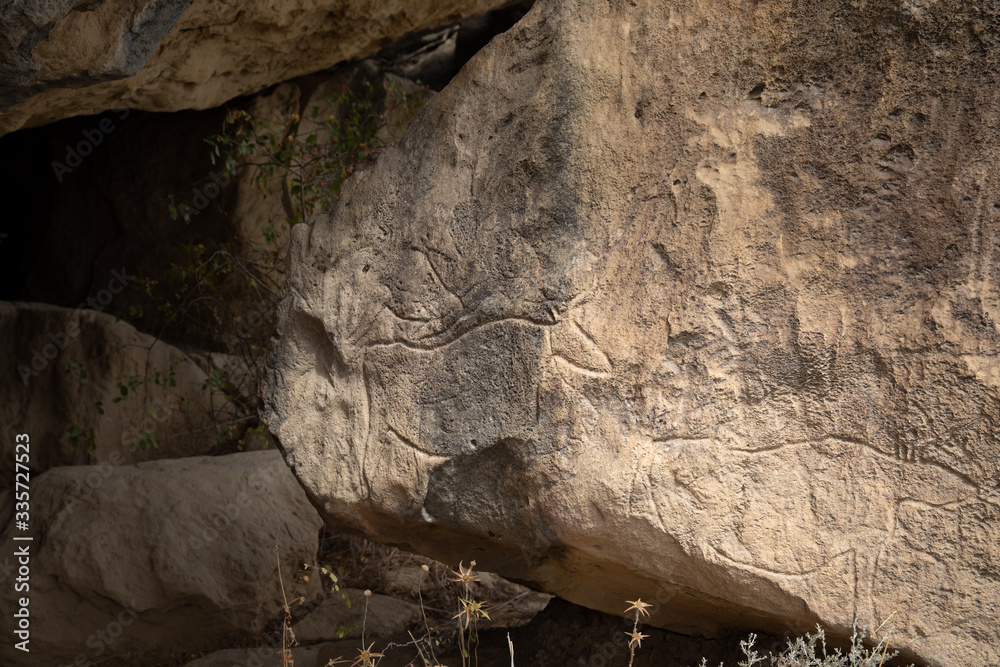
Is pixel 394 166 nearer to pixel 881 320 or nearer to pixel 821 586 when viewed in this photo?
pixel 881 320

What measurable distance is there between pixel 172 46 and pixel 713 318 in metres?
2.32

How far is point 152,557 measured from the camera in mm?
3281

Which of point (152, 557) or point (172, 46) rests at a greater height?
point (172, 46)

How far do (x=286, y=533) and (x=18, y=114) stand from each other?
182 cm

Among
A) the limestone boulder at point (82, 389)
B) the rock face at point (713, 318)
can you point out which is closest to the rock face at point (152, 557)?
the limestone boulder at point (82, 389)

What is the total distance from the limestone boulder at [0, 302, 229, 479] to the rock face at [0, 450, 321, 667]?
42 centimetres

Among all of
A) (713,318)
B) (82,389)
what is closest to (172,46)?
(82,389)

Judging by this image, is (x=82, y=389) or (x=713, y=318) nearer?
(x=713, y=318)

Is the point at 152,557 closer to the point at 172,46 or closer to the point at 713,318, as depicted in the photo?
the point at 172,46

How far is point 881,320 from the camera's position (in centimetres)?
179

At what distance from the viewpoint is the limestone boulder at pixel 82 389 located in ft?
12.7

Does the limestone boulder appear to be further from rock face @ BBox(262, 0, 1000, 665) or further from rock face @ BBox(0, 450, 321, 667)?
rock face @ BBox(262, 0, 1000, 665)

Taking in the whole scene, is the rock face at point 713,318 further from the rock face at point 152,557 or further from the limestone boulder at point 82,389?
the limestone boulder at point 82,389

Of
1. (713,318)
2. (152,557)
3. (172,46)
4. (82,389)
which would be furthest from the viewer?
(82,389)
